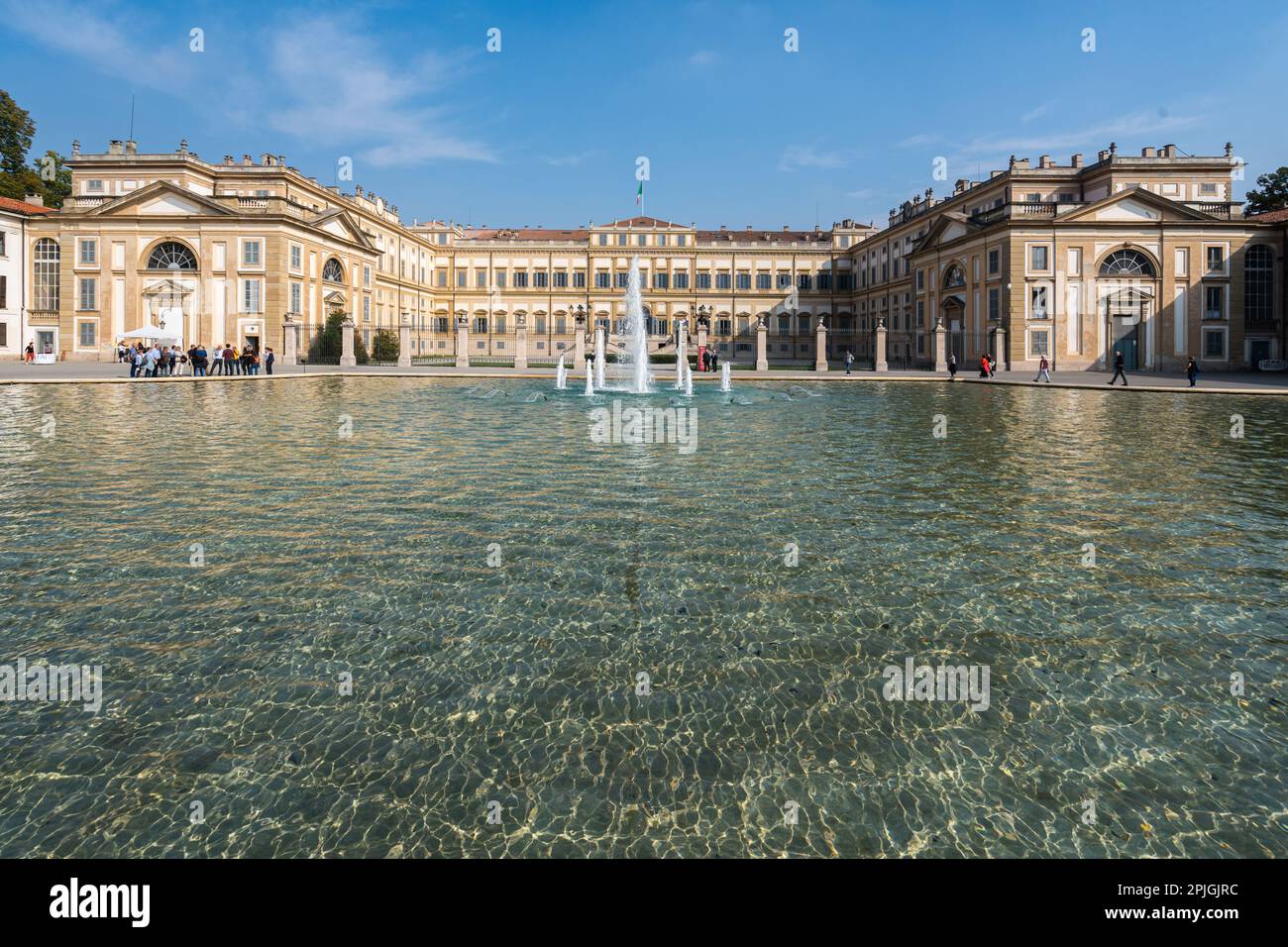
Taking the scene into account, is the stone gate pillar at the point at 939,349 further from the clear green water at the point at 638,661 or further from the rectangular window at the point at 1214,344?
the clear green water at the point at 638,661

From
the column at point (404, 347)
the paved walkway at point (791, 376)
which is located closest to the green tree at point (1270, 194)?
the paved walkway at point (791, 376)

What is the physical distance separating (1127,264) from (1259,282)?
7.19m

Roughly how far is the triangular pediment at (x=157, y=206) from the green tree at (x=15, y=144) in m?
A: 17.5

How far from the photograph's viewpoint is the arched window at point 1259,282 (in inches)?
1742

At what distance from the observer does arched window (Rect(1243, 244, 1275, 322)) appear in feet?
145

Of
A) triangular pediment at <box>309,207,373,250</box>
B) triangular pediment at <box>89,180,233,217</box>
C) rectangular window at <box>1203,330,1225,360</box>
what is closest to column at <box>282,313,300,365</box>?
triangular pediment at <box>89,180,233,217</box>

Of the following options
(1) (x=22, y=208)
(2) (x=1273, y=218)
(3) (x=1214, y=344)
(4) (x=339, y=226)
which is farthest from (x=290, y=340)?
(2) (x=1273, y=218)

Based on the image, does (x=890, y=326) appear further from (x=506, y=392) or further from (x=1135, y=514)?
(x=1135, y=514)

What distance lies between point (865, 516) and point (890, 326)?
6291cm

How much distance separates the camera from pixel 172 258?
4750cm

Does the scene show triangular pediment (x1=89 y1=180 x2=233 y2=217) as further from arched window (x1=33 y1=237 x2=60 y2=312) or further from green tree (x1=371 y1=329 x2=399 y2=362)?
green tree (x1=371 y1=329 x2=399 y2=362)

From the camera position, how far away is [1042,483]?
10219 mm

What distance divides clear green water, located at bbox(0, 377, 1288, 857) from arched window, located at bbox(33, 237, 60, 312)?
48.3 meters
